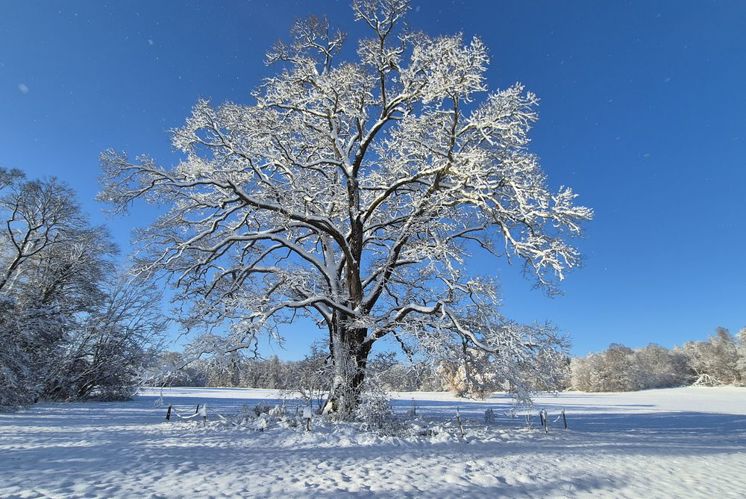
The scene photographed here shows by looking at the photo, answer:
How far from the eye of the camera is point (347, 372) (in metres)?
13.2

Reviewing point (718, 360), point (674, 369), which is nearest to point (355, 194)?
point (718, 360)

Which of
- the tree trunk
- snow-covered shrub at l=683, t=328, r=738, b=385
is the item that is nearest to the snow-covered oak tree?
the tree trunk

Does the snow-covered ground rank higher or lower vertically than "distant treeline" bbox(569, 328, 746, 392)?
lower

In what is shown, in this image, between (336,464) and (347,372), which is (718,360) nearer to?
(347,372)

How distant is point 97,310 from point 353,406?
892 inches

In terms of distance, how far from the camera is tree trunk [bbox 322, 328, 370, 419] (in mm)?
13227

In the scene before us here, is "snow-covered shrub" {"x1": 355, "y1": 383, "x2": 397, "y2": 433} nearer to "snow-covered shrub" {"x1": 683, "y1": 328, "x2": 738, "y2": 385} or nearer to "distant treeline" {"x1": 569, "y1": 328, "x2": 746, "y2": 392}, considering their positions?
"distant treeline" {"x1": 569, "y1": 328, "x2": 746, "y2": 392}

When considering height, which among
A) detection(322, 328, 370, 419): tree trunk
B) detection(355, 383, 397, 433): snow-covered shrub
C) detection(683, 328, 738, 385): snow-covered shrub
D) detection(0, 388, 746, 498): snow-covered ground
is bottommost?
detection(0, 388, 746, 498): snow-covered ground

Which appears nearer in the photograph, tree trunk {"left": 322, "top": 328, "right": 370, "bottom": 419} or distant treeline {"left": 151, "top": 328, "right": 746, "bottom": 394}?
distant treeline {"left": 151, "top": 328, "right": 746, "bottom": 394}

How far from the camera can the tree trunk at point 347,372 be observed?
13227 millimetres

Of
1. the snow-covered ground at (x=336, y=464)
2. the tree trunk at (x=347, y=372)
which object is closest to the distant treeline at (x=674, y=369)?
the snow-covered ground at (x=336, y=464)

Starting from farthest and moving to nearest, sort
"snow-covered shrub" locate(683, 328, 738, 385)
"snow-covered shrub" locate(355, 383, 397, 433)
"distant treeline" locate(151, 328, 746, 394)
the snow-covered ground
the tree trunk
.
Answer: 1. "snow-covered shrub" locate(683, 328, 738, 385)
2. the tree trunk
3. "snow-covered shrub" locate(355, 383, 397, 433)
4. "distant treeline" locate(151, 328, 746, 394)
5. the snow-covered ground

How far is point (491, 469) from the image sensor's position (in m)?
8.25

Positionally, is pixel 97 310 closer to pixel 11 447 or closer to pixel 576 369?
Answer: pixel 11 447
